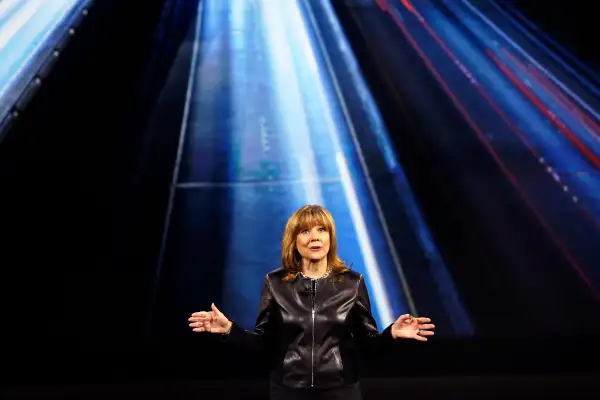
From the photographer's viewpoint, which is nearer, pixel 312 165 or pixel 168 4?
pixel 312 165

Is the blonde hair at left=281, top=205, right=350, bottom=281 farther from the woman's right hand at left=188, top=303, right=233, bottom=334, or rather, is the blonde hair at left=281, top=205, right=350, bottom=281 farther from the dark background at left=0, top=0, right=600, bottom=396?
the dark background at left=0, top=0, right=600, bottom=396

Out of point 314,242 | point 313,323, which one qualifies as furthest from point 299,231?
point 313,323

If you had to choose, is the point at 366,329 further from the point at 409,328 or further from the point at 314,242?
the point at 314,242

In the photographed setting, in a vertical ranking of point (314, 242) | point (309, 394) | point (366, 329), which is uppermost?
point (314, 242)

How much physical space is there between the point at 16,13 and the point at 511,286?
2.53m

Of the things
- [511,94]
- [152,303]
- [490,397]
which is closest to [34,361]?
[152,303]

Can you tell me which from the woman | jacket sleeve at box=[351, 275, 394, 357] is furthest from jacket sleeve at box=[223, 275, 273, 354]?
jacket sleeve at box=[351, 275, 394, 357]

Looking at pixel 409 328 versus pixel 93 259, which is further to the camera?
pixel 93 259

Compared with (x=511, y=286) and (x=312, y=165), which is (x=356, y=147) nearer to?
(x=312, y=165)

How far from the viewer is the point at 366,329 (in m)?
1.14

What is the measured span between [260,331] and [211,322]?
0.30ft

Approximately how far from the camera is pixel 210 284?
246 centimetres

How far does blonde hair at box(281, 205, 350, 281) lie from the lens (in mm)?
1103

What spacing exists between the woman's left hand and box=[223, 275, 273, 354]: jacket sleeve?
0.23 metres
